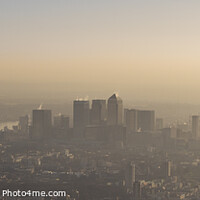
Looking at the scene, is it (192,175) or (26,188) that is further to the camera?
(192,175)

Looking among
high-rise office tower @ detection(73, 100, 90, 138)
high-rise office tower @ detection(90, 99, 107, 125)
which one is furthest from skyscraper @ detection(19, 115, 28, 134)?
high-rise office tower @ detection(90, 99, 107, 125)

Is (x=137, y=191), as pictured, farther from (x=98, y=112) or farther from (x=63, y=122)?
(x=98, y=112)

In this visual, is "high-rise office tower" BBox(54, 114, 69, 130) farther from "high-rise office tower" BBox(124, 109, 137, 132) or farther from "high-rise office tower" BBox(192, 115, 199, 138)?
"high-rise office tower" BBox(192, 115, 199, 138)

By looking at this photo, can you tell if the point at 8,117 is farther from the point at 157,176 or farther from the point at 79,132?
the point at 157,176

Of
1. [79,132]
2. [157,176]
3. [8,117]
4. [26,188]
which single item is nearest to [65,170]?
[157,176]

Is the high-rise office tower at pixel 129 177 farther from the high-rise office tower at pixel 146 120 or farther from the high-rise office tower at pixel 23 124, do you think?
the high-rise office tower at pixel 146 120
